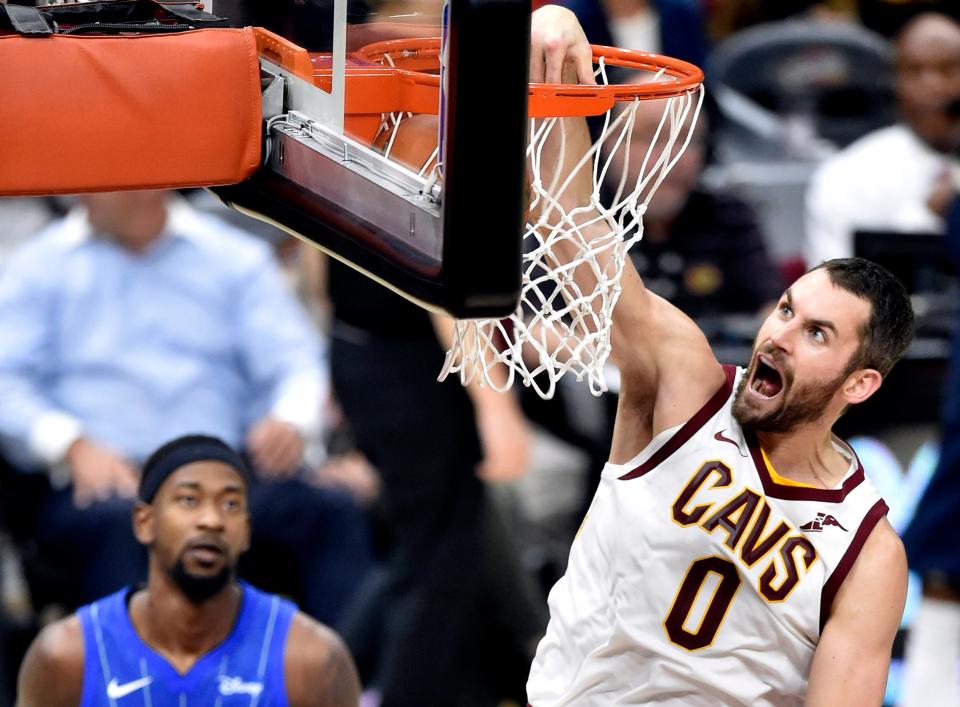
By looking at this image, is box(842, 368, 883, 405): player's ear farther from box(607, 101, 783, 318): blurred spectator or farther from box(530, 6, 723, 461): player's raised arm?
box(607, 101, 783, 318): blurred spectator

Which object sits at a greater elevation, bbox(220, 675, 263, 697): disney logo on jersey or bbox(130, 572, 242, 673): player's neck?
bbox(130, 572, 242, 673): player's neck

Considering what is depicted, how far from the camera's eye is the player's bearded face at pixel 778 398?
371cm

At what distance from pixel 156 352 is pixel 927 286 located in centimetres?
292

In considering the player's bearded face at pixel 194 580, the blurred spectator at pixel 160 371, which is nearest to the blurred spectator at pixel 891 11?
the blurred spectator at pixel 160 371

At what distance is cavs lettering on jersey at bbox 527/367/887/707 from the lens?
144 inches

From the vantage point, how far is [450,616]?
5832 millimetres

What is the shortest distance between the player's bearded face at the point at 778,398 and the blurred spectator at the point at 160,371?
2.52 m

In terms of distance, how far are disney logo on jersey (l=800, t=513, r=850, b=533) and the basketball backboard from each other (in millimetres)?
1044

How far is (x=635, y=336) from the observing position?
12.4 ft

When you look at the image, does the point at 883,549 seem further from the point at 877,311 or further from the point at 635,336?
the point at 635,336

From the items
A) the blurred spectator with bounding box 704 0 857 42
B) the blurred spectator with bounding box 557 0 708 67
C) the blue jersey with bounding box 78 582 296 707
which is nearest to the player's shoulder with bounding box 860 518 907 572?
the blue jersey with bounding box 78 582 296 707

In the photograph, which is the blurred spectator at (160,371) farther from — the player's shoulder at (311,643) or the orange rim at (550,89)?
the orange rim at (550,89)

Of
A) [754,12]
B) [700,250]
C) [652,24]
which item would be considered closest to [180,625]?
[700,250]

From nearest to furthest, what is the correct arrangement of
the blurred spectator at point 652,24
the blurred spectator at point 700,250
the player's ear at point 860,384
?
the player's ear at point 860,384 < the blurred spectator at point 700,250 < the blurred spectator at point 652,24
